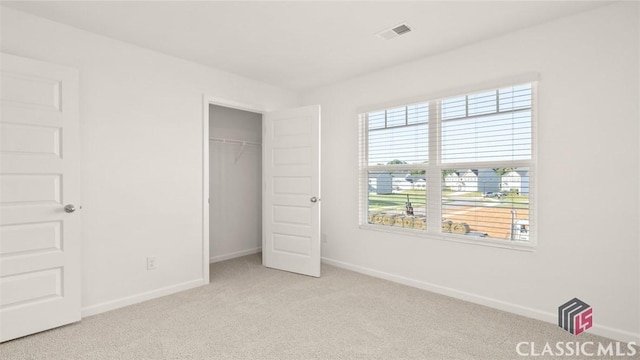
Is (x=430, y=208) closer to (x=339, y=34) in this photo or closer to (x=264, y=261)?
(x=339, y=34)

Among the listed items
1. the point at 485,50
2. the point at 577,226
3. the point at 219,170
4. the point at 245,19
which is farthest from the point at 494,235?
the point at 219,170

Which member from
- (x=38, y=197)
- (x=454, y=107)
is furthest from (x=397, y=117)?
(x=38, y=197)

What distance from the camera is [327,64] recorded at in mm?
3619

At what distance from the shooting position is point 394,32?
283 cm

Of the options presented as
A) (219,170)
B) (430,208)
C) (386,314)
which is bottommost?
(386,314)

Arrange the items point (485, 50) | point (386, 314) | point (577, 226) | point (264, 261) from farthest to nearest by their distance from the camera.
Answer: point (264, 261) → point (485, 50) → point (386, 314) → point (577, 226)

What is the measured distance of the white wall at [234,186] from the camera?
4.66 metres

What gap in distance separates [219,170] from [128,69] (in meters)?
1.93

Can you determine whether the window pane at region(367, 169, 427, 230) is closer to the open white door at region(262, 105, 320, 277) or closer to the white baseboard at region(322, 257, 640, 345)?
the white baseboard at region(322, 257, 640, 345)

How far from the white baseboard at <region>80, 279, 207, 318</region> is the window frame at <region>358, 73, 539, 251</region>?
2.04m

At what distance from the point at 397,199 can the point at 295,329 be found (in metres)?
1.88

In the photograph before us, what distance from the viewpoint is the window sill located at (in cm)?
282

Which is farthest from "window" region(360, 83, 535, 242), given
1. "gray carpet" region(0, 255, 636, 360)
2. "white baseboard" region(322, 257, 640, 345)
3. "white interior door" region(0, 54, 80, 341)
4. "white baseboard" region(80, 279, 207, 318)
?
"white interior door" region(0, 54, 80, 341)
